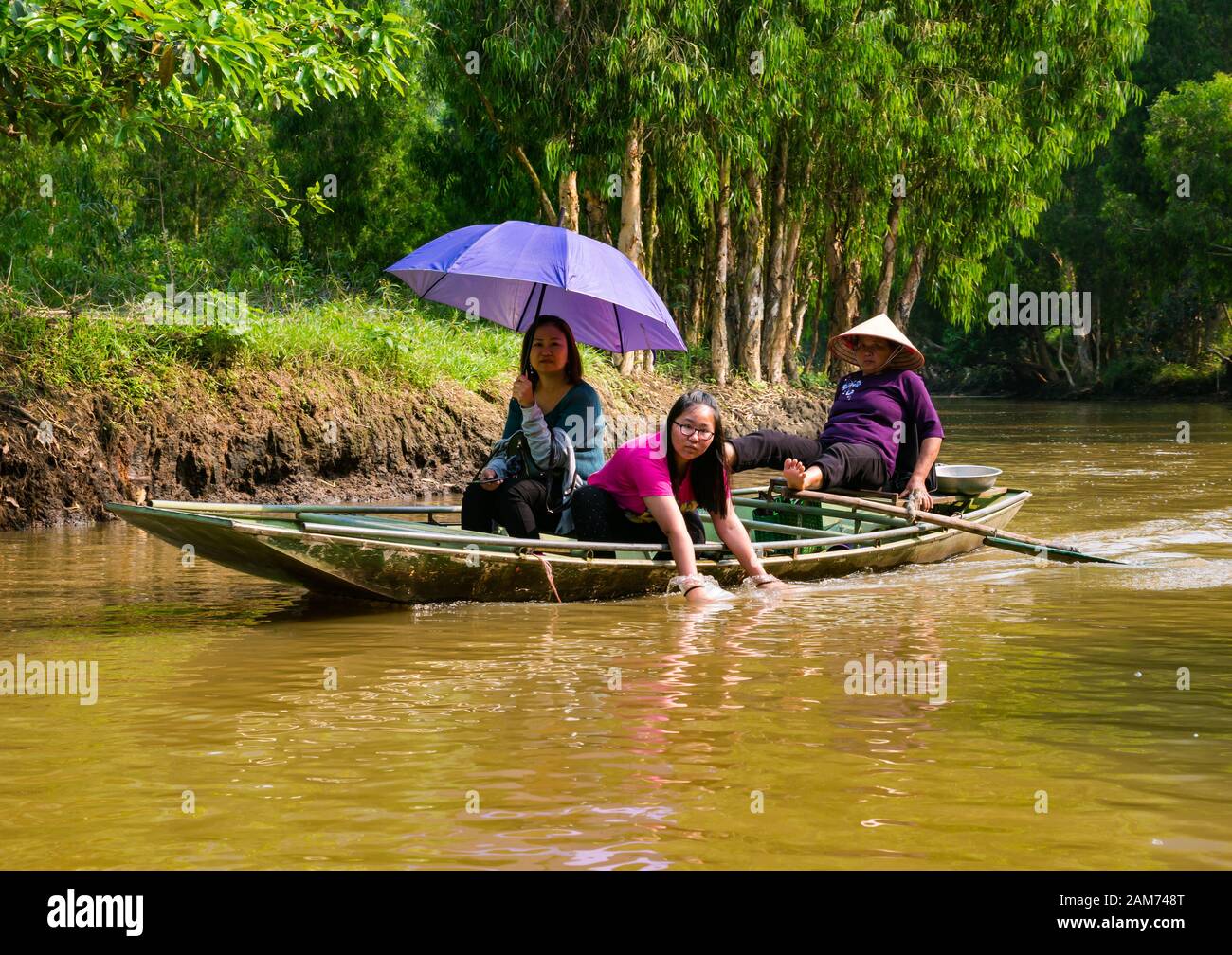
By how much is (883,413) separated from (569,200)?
939 centimetres

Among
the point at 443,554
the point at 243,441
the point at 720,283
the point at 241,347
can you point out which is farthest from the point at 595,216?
the point at 443,554

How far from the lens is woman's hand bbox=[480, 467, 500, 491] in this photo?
751cm

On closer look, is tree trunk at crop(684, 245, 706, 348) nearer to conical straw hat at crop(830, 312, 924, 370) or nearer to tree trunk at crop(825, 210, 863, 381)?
tree trunk at crop(825, 210, 863, 381)

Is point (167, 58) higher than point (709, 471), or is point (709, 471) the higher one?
point (167, 58)

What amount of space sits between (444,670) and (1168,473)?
12.1 metres

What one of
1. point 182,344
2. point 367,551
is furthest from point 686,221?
point 367,551

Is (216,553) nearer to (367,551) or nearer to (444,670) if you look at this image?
(367,551)

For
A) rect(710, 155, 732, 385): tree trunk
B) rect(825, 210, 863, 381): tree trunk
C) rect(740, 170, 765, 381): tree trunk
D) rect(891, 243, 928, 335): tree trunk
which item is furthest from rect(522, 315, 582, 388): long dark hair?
rect(891, 243, 928, 335): tree trunk

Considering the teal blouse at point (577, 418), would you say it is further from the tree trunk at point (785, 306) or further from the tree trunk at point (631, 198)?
the tree trunk at point (785, 306)

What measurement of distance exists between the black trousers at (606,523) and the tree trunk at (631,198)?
9.11m

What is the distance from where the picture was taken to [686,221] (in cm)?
1938

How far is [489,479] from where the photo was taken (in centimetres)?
753

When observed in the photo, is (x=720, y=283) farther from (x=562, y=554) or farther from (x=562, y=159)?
(x=562, y=554)

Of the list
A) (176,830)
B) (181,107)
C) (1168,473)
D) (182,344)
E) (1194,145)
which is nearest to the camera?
(176,830)
